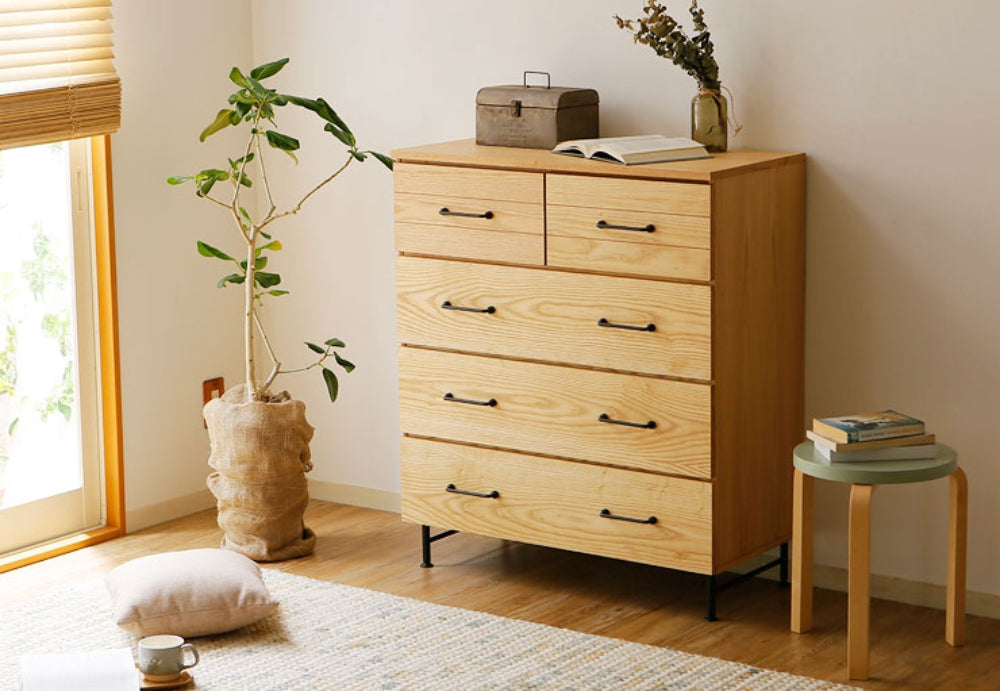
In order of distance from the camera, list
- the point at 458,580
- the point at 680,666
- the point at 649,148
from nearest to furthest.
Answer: the point at 680,666 → the point at 649,148 → the point at 458,580

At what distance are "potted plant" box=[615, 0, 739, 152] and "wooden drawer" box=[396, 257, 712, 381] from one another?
1.42ft

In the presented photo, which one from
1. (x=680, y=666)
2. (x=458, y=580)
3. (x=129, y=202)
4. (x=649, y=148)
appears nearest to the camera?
(x=680, y=666)

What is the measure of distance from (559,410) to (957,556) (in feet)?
3.02

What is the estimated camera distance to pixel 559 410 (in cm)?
340

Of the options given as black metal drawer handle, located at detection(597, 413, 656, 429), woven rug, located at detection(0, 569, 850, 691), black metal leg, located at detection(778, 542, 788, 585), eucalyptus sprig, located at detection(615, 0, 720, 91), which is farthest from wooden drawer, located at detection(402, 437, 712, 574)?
eucalyptus sprig, located at detection(615, 0, 720, 91)

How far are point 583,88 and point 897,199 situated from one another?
2.77 feet

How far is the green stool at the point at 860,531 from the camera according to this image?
2947 millimetres

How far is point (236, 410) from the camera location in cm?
376

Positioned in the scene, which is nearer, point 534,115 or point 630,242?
point 630,242

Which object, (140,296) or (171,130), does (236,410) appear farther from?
(171,130)

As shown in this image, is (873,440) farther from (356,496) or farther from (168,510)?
(168,510)

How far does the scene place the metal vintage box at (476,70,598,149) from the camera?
3.50 metres

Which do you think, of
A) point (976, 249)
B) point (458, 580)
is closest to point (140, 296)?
point (458, 580)

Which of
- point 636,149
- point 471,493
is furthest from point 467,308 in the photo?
point 636,149
